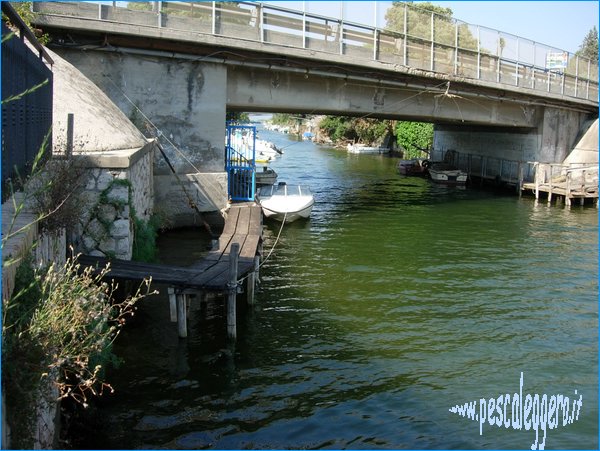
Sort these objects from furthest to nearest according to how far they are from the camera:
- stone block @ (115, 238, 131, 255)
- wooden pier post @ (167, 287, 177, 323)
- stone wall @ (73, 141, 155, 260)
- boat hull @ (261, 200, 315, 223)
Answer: boat hull @ (261, 200, 315, 223), stone block @ (115, 238, 131, 255), stone wall @ (73, 141, 155, 260), wooden pier post @ (167, 287, 177, 323)

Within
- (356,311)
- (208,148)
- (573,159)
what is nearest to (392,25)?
(208,148)

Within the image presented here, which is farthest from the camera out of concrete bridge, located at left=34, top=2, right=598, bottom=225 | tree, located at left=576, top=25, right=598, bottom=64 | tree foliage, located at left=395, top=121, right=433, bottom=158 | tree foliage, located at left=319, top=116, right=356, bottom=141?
tree, located at left=576, top=25, right=598, bottom=64

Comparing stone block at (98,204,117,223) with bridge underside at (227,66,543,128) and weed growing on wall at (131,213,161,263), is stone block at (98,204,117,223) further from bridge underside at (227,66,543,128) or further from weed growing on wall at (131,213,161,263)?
bridge underside at (227,66,543,128)

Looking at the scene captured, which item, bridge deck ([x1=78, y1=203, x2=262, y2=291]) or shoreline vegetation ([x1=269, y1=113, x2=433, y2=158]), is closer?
bridge deck ([x1=78, y1=203, x2=262, y2=291])

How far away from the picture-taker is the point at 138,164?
15008mm

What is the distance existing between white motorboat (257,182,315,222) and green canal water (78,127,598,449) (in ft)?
7.19

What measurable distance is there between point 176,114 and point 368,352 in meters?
12.4

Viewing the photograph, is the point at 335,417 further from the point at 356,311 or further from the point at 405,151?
the point at 405,151

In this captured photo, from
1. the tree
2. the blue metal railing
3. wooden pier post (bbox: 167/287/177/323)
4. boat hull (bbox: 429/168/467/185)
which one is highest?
the tree

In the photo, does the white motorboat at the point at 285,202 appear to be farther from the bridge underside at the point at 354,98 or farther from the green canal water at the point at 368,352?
the bridge underside at the point at 354,98

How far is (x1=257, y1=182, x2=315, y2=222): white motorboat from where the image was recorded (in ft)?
79.0

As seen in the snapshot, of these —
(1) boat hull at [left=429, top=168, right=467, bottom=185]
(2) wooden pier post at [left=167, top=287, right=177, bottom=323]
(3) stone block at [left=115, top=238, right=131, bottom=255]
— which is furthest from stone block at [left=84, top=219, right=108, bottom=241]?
(1) boat hull at [left=429, top=168, right=467, bottom=185]

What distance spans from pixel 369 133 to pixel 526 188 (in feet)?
124

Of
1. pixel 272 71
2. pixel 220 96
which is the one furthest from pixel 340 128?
pixel 220 96
